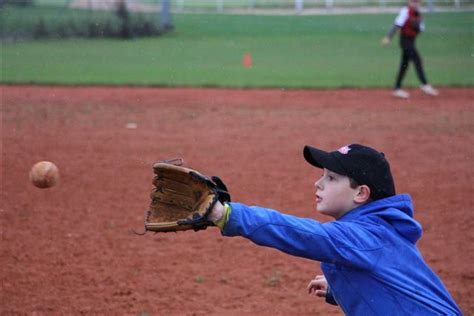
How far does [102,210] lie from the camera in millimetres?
7758

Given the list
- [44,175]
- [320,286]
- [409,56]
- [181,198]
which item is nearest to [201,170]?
[44,175]

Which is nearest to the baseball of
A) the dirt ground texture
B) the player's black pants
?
the dirt ground texture

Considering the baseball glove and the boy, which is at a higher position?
the baseball glove

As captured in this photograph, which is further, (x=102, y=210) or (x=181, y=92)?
→ (x=181, y=92)

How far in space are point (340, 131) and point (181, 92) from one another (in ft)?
17.2

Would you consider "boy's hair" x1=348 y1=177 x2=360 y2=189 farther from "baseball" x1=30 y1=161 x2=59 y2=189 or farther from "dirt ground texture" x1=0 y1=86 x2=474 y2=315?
"baseball" x1=30 y1=161 x2=59 y2=189

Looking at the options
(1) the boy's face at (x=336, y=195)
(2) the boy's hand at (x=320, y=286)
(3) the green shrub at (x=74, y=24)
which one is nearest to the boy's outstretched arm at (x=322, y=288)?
(2) the boy's hand at (x=320, y=286)

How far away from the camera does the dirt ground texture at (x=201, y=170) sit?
568cm

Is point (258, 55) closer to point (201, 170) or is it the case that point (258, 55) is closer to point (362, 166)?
point (201, 170)

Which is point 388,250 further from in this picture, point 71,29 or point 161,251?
point 71,29

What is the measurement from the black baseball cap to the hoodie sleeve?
0.86 feet

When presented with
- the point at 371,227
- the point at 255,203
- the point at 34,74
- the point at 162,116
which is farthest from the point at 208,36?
the point at 371,227

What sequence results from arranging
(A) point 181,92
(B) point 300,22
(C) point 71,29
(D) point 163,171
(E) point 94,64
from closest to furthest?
1. (D) point 163,171
2. (A) point 181,92
3. (E) point 94,64
4. (C) point 71,29
5. (B) point 300,22

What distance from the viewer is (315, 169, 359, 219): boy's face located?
3182 millimetres
